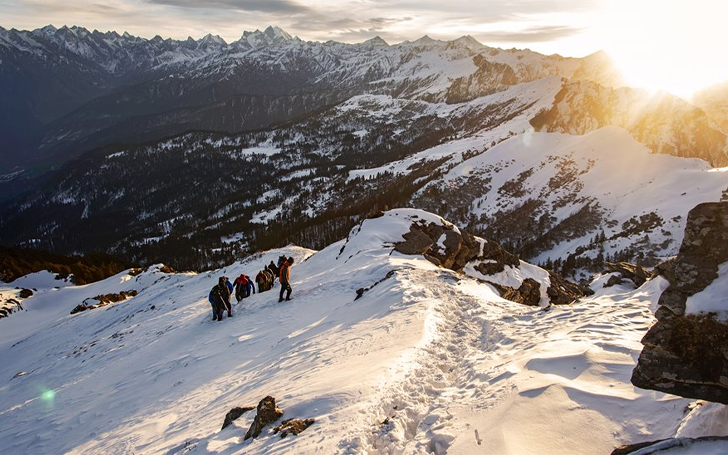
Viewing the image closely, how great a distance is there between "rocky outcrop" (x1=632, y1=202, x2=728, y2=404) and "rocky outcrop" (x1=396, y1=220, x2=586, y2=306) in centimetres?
2481

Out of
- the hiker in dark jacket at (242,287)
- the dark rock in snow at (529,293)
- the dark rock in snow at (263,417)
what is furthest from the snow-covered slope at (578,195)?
the dark rock in snow at (263,417)

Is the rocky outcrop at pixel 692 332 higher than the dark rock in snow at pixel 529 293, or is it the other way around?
the rocky outcrop at pixel 692 332

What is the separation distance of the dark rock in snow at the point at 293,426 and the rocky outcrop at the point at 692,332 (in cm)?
745

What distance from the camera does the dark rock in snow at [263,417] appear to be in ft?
34.9

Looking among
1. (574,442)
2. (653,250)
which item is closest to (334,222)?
(653,250)

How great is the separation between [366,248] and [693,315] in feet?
94.8

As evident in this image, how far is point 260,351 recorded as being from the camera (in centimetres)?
1848

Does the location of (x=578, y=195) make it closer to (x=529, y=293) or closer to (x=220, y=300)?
(x=529, y=293)

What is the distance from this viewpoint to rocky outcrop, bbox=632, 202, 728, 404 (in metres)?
6.72

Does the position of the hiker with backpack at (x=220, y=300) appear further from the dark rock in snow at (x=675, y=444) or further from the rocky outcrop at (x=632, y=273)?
the rocky outcrop at (x=632, y=273)

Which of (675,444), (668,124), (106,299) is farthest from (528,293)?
(668,124)

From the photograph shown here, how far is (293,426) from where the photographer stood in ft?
33.2

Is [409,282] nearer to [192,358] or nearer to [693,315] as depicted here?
[192,358]

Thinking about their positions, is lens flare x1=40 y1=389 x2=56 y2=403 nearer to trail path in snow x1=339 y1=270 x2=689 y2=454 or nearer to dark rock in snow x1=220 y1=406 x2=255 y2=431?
dark rock in snow x1=220 y1=406 x2=255 y2=431
